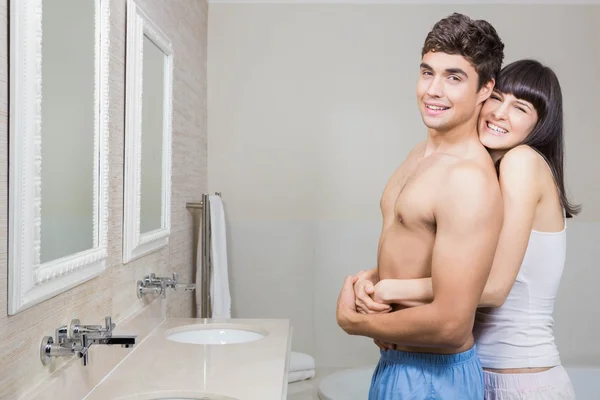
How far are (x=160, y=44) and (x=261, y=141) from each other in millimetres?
1252

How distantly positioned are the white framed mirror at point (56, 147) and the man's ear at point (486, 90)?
0.88 m

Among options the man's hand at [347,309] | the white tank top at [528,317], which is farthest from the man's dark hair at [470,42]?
the man's hand at [347,309]

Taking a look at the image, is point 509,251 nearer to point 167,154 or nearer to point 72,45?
point 72,45

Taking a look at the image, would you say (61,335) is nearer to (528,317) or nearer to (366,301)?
(366,301)

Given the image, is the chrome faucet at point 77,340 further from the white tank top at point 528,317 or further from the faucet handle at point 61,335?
the white tank top at point 528,317

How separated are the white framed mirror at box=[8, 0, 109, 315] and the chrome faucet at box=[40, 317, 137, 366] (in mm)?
96

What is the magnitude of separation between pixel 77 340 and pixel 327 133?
2.29 meters

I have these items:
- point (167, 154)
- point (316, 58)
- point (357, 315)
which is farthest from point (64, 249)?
point (316, 58)

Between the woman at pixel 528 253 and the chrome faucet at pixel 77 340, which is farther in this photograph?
the woman at pixel 528 253

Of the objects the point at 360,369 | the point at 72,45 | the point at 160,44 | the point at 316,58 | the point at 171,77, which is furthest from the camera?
the point at 316,58

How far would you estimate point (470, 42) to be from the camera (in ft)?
4.47

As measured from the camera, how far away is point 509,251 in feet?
4.71

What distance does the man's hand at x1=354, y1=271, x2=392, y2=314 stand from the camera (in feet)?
4.80

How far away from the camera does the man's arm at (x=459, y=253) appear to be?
1296 millimetres
